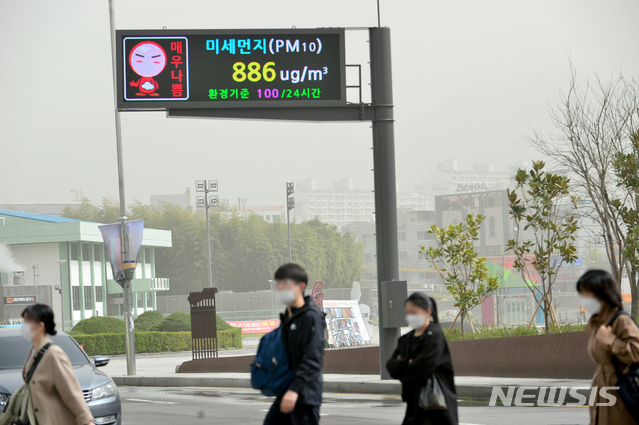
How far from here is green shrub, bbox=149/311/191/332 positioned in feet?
140

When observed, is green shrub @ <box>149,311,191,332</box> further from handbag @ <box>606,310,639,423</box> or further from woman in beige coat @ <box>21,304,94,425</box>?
handbag @ <box>606,310,639,423</box>

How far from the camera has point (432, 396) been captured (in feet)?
16.1

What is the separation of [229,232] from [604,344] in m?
115

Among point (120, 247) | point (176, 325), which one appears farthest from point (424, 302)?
point (176, 325)

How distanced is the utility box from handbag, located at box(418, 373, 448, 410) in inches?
364

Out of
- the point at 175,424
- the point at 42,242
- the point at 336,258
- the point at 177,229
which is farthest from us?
the point at 336,258

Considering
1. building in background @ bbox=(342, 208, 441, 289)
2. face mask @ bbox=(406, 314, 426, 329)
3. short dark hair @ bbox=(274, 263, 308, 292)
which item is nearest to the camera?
short dark hair @ bbox=(274, 263, 308, 292)

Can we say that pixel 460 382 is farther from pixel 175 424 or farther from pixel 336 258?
pixel 336 258

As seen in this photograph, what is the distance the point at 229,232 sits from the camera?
4656 inches

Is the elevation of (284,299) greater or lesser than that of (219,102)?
lesser

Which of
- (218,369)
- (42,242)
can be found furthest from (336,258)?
(218,369)

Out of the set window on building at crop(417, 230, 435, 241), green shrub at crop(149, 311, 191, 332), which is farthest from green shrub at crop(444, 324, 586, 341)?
window on building at crop(417, 230, 435, 241)

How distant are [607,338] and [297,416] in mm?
1944

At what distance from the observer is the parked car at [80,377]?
8.89m
